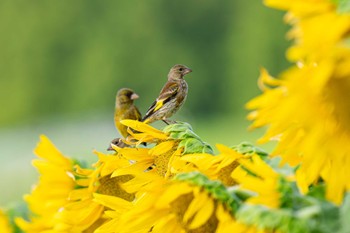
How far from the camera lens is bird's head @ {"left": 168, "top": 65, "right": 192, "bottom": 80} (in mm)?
1236

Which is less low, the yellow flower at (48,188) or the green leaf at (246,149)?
the yellow flower at (48,188)

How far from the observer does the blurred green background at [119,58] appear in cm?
1794

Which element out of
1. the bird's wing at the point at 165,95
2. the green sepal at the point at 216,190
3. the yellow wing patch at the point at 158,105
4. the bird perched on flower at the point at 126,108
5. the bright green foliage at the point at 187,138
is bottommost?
the green sepal at the point at 216,190

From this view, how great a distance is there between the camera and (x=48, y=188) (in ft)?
3.59

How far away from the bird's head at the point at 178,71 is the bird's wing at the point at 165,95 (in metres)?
0.02

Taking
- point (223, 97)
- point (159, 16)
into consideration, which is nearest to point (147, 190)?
point (223, 97)

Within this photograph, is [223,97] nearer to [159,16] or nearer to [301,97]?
[159,16]

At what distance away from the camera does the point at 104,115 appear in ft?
56.0

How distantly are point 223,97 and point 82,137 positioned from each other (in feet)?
13.8

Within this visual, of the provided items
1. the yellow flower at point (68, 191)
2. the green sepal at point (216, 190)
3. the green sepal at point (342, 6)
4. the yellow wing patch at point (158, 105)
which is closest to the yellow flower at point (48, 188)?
the yellow flower at point (68, 191)

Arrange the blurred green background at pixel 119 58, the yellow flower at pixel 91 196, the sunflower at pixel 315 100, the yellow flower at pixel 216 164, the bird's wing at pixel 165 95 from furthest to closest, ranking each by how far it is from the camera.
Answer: the blurred green background at pixel 119 58
the bird's wing at pixel 165 95
the yellow flower at pixel 91 196
the yellow flower at pixel 216 164
the sunflower at pixel 315 100

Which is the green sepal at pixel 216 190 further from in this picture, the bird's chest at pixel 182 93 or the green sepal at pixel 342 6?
the bird's chest at pixel 182 93

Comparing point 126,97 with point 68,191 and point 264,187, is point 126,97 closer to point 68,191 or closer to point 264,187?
point 68,191

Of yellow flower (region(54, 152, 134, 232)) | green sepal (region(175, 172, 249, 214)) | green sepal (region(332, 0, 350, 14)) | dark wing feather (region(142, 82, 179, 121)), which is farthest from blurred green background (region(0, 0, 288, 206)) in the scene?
green sepal (region(332, 0, 350, 14))
